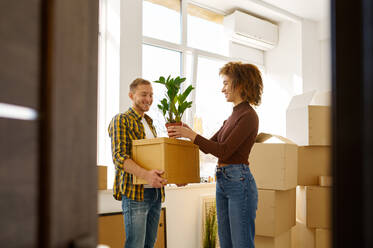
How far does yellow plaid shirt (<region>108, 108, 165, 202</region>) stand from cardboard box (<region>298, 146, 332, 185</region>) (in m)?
1.97

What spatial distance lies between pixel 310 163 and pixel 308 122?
1.42 ft

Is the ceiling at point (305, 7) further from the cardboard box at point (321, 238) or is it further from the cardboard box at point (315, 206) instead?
the cardboard box at point (321, 238)

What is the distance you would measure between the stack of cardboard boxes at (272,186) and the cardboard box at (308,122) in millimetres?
304

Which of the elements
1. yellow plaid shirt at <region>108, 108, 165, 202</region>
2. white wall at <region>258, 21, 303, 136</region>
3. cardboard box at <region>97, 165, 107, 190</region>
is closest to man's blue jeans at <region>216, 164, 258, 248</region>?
yellow plaid shirt at <region>108, 108, 165, 202</region>

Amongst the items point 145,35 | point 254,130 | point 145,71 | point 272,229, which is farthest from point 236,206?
point 145,35

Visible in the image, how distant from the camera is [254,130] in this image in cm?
208

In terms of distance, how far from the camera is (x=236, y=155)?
2031 millimetres

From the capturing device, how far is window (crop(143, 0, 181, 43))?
375 centimetres

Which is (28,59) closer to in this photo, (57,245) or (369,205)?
(57,245)

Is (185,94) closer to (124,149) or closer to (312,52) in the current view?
(124,149)

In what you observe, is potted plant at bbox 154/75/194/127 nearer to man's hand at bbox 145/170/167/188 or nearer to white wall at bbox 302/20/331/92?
man's hand at bbox 145/170/167/188

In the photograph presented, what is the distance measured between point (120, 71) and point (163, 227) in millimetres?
1490

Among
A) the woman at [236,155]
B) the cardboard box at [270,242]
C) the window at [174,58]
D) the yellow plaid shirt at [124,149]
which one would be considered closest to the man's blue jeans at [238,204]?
the woman at [236,155]

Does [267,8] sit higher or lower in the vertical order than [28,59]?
Answer: higher
